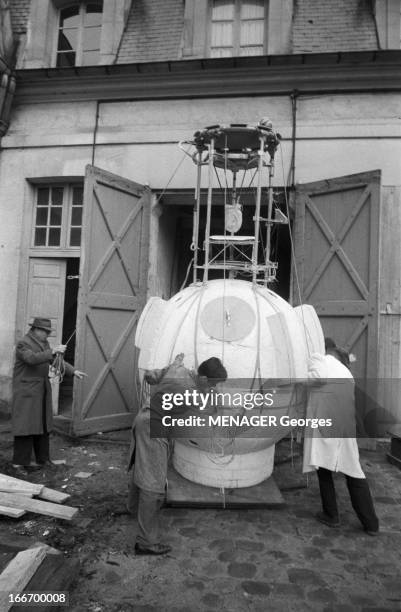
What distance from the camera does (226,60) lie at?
6926mm

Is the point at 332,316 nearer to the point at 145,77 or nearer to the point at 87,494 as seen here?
the point at 87,494

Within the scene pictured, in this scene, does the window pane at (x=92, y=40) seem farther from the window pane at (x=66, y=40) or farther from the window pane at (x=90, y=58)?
the window pane at (x=66, y=40)

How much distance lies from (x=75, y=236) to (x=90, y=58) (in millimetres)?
3167

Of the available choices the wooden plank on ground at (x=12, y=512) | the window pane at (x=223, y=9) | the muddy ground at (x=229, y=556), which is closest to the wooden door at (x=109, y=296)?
the muddy ground at (x=229, y=556)

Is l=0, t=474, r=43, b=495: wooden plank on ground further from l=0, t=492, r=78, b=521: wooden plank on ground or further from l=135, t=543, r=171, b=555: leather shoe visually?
l=135, t=543, r=171, b=555: leather shoe

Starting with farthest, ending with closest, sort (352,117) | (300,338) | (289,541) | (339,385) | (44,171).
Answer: (44,171) < (352,117) < (300,338) < (339,385) < (289,541)

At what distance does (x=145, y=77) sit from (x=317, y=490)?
6554 millimetres

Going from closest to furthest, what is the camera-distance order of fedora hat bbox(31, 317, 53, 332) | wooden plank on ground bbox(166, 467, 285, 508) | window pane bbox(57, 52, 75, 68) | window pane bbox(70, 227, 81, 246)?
1. wooden plank on ground bbox(166, 467, 285, 508)
2. fedora hat bbox(31, 317, 53, 332)
3. window pane bbox(70, 227, 81, 246)
4. window pane bbox(57, 52, 75, 68)

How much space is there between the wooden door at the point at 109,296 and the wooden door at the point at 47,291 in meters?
1.41

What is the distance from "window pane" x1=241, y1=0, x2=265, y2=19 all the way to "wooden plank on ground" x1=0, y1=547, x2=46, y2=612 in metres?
8.15

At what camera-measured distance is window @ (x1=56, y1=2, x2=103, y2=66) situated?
800cm

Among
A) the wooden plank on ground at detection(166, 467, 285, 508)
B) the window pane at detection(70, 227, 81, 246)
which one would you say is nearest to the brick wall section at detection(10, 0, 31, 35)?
the window pane at detection(70, 227, 81, 246)

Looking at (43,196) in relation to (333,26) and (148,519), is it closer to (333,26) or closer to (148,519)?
(333,26)

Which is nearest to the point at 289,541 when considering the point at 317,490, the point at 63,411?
the point at 317,490
